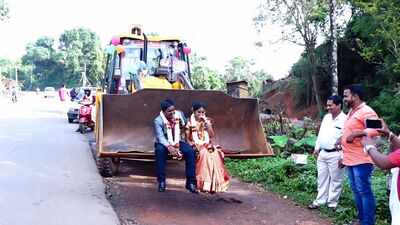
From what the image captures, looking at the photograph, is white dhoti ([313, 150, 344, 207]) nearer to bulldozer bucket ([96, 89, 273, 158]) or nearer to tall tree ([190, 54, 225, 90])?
bulldozer bucket ([96, 89, 273, 158])

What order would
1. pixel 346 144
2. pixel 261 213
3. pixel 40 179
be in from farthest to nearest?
pixel 40 179 → pixel 261 213 → pixel 346 144

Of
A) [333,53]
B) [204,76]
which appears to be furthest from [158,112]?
[204,76]

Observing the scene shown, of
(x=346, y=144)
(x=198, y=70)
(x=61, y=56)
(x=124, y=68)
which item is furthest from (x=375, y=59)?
(x=61, y=56)

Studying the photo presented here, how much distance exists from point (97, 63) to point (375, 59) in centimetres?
5135

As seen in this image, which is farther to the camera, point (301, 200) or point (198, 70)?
point (198, 70)

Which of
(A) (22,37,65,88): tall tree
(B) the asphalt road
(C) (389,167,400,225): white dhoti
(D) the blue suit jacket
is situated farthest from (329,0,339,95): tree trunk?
(A) (22,37,65,88): tall tree

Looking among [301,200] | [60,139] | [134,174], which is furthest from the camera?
[60,139]

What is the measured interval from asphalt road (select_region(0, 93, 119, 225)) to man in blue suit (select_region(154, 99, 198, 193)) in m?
0.92

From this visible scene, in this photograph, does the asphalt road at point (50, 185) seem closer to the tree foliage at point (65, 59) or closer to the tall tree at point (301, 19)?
the tall tree at point (301, 19)

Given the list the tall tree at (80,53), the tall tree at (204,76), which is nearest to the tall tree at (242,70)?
the tall tree at (204,76)

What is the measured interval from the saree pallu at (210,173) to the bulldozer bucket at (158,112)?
1309 mm

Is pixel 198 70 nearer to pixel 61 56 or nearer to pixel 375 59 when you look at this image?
pixel 375 59

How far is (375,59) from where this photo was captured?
59.7ft

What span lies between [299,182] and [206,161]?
2489 millimetres
